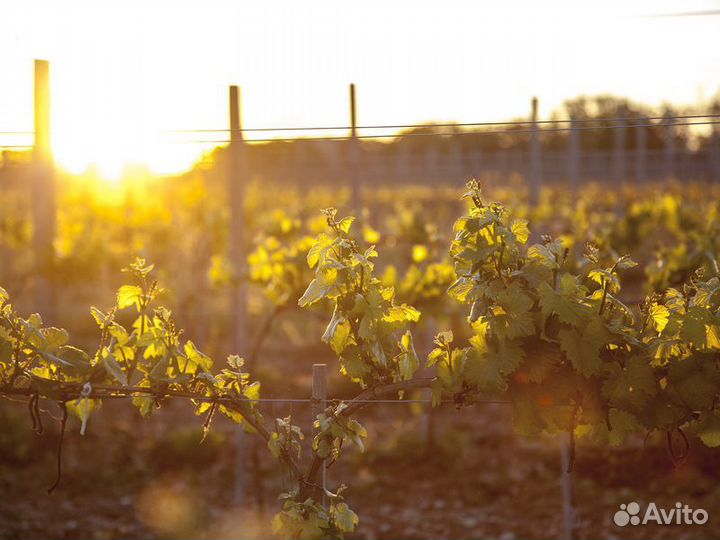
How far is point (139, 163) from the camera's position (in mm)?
14836

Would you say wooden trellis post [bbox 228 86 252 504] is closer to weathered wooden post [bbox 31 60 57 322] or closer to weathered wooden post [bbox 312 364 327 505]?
weathered wooden post [bbox 31 60 57 322]

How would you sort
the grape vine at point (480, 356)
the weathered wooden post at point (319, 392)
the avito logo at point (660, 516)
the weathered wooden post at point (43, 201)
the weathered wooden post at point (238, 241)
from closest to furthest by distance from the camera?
1. the grape vine at point (480, 356)
2. the weathered wooden post at point (319, 392)
3. the avito logo at point (660, 516)
4. the weathered wooden post at point (43, 201)
5. the weathered wooden post at point (238, 241)

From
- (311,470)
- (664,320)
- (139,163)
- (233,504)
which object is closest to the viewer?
(664,320)

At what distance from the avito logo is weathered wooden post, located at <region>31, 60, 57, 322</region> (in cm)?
461

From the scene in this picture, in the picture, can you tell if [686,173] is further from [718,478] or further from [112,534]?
[112,534]

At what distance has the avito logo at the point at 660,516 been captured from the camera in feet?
20.2

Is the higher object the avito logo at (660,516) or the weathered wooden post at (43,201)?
the weathered wooden post at (43,201)

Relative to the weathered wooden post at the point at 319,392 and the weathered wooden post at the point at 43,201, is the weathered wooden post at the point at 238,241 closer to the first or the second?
the weathered wooden post at the point at 43,201

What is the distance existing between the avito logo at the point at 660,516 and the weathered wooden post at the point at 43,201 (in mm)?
4611

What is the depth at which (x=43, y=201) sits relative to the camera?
6.82 meters

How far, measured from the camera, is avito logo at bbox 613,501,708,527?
6164 mm

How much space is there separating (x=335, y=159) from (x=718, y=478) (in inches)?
1610

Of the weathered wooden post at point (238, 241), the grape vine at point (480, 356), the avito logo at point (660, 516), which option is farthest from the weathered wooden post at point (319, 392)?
the avito logo at point (660, 516)

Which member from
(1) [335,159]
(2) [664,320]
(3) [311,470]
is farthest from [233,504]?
(1) [335,159]
